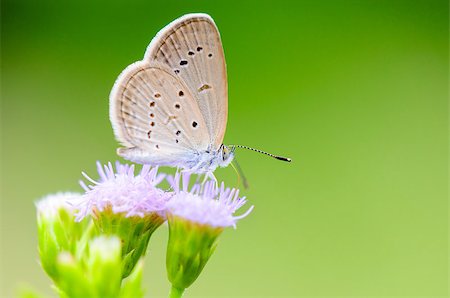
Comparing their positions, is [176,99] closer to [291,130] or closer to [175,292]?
[175,292]

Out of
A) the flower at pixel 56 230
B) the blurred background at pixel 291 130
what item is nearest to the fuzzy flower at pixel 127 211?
the flower at pixel 56 230

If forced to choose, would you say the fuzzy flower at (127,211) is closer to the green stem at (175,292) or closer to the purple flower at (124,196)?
the purple flower at (124,196)

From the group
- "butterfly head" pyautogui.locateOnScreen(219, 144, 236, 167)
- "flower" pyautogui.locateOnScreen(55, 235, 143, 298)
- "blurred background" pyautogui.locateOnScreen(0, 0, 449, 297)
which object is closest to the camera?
"flower" pyautogui.locateOnScreen(55, 235, 143, 298)

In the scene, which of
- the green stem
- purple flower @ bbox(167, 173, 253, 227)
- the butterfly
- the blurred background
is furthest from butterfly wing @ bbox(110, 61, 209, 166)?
the blurred background

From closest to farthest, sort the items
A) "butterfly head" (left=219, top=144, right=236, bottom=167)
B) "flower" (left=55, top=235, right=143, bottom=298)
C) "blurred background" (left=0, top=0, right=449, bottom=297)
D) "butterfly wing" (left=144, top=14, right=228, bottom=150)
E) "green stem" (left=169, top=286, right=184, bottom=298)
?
"flower" (left=55, top=235, right=143, bottom=298) < "green stem" (left=169, top=286, right=184, bottom=298) < "butterfly wing" (left=144, top=14, right=228, bottom=150) < "butterfly head" (left=219, top=144, right=236, bottom=167) < "blurred background" (left=0, top=0, right=449, bottom=297)

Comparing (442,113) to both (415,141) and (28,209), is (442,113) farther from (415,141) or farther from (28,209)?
(28,209)

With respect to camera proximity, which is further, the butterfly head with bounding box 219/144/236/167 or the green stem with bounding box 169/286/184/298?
the butterfly head with bounding box 219/144/236/167

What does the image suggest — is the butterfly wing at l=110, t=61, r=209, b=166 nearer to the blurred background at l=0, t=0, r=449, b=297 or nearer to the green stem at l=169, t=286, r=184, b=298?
the green stem at l=169, t=286, r=184, b=298
